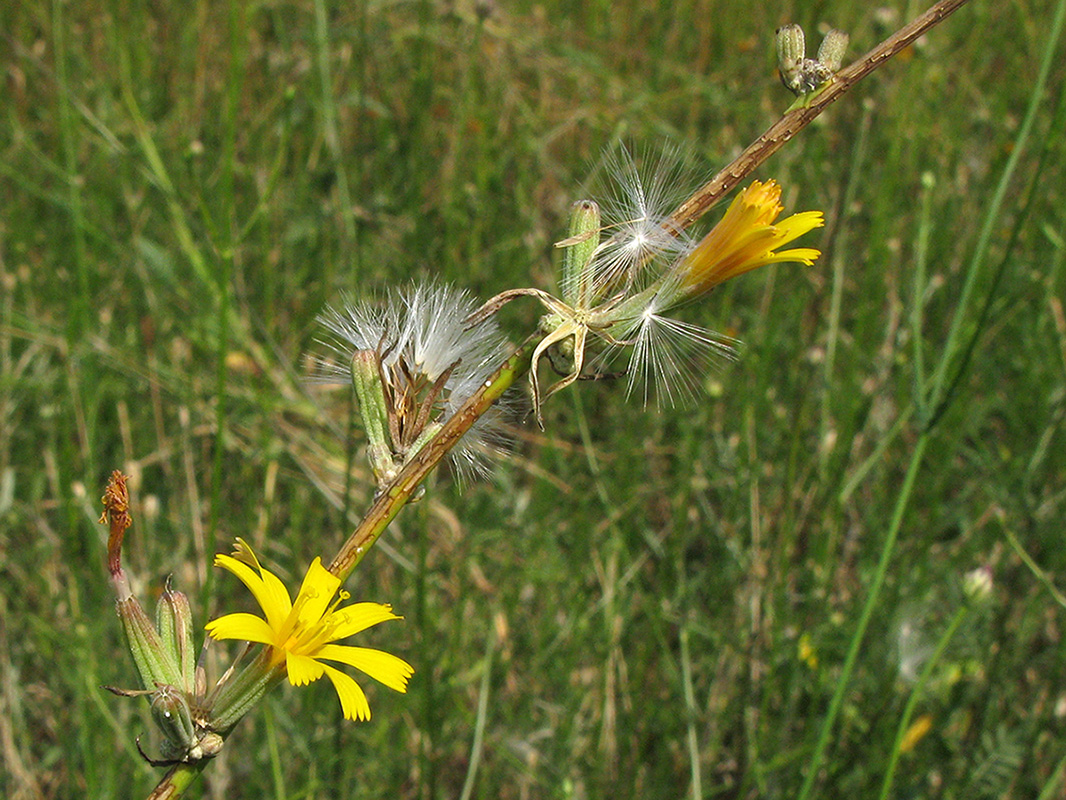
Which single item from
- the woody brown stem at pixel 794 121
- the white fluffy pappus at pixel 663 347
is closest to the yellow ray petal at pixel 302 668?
the white fluffy pappus at pixel 663 347

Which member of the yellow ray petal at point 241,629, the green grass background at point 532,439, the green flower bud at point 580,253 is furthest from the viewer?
the green grass background at point 532,439

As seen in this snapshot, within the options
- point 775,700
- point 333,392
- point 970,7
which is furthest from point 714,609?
point 970,7

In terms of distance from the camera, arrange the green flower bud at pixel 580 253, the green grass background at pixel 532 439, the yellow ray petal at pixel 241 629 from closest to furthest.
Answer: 1. the yellow ray petal at pixel 241 629
2. the green flower bud at pixel 580 253
3. the green grass background at pixel 532 439

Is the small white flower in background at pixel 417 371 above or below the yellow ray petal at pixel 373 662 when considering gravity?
above

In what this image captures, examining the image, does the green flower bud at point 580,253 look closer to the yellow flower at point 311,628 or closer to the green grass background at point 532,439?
the yellow flower at point 311,628

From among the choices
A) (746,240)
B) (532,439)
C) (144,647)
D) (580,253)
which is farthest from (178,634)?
(532,439)

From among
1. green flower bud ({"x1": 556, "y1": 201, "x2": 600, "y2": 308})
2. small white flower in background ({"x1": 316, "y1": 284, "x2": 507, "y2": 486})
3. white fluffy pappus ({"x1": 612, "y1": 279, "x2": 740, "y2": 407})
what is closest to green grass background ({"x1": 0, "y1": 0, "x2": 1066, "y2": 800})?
small white flower in background ({"x1": 316, "y1": 284, "x2": 507, "y2": 486})

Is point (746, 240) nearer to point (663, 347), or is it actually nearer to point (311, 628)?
point (663, 347)
